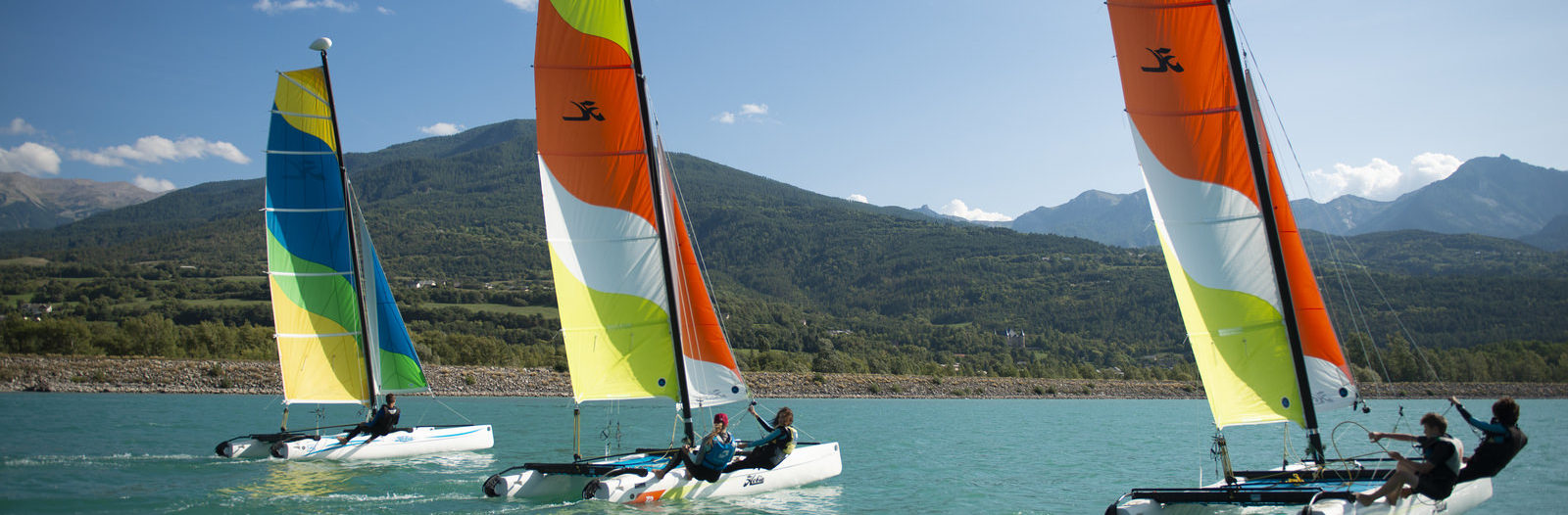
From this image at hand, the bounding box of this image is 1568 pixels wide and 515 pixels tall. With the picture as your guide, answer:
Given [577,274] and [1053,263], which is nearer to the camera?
[577,274]

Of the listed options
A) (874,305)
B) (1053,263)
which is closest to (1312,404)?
(874,305)

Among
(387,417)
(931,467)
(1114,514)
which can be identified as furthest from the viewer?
(931,467)

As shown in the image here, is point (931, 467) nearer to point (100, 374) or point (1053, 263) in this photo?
point (100, 374)

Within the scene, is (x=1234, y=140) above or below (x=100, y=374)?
above

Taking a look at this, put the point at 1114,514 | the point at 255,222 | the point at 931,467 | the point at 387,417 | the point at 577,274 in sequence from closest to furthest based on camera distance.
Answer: the point at 1114,514
the point at 577,274
the point at 387,417
the point at 931,467
the point at 255,222

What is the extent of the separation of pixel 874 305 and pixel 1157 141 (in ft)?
470

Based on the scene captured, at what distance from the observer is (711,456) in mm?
13609

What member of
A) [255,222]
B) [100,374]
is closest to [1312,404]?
[100,374]

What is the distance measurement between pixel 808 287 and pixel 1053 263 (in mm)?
43067

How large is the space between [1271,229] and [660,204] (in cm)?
845

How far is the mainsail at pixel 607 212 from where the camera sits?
14.1 metres

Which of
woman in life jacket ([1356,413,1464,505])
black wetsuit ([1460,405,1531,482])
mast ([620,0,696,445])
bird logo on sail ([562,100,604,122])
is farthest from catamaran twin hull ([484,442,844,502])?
black wetsuit ([1460,405,1531,482])

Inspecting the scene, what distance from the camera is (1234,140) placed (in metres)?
11.0

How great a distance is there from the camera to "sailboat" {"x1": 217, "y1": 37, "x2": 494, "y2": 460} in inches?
778
